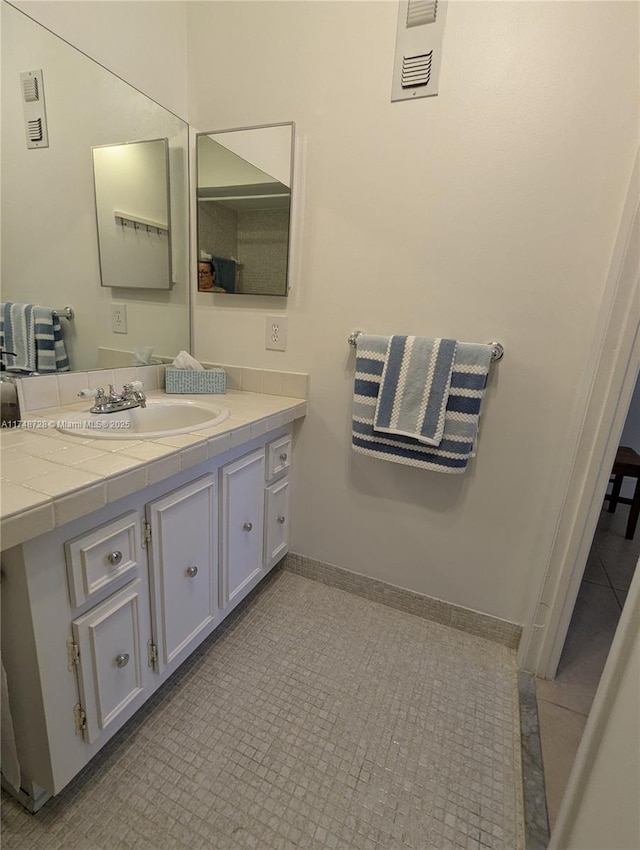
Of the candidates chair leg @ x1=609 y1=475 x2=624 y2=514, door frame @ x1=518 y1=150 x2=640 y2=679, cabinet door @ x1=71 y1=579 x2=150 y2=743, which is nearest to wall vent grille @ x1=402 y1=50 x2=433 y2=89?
door frame @ x1=518 y1=150 x2=640 y2=679

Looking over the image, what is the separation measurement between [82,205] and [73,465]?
0.92m

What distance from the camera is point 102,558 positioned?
0.89 metres

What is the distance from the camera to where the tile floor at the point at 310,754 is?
93 centimetres

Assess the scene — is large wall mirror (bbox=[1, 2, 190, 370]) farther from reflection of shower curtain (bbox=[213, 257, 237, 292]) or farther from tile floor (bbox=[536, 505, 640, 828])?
tile floor (bbox=[536, 505, 640, 828])

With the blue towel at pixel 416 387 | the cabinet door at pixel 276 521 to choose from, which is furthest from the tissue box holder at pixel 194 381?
the blue towel at pixel 416 387

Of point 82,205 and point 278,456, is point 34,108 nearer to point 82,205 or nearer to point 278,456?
point 82,205

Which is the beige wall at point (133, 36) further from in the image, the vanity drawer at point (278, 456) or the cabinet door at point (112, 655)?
the cabinet door at point (112, 655)

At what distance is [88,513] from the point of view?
799mm

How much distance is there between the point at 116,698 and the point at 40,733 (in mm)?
182

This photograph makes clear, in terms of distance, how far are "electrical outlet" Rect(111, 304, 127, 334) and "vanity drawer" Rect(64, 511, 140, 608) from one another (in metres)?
0.82

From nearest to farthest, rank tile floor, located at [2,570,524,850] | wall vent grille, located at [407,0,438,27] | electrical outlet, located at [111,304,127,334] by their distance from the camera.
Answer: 1. tile floor, located at [2,570,524,850]
2. wall vent grille, located at [407,0,438,27]
3. electrical outlet, located at [111,304,127,334]

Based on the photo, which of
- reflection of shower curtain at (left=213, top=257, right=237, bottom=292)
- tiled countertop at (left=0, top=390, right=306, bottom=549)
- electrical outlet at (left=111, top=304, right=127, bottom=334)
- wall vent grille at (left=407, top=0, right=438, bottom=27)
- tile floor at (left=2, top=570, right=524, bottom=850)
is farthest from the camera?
reflection of shower curtain at (left=213, top=257, right=237, bottom=292)

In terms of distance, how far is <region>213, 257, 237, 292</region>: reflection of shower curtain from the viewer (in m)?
1.66

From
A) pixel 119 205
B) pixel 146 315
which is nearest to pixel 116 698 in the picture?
pixel 146 315
